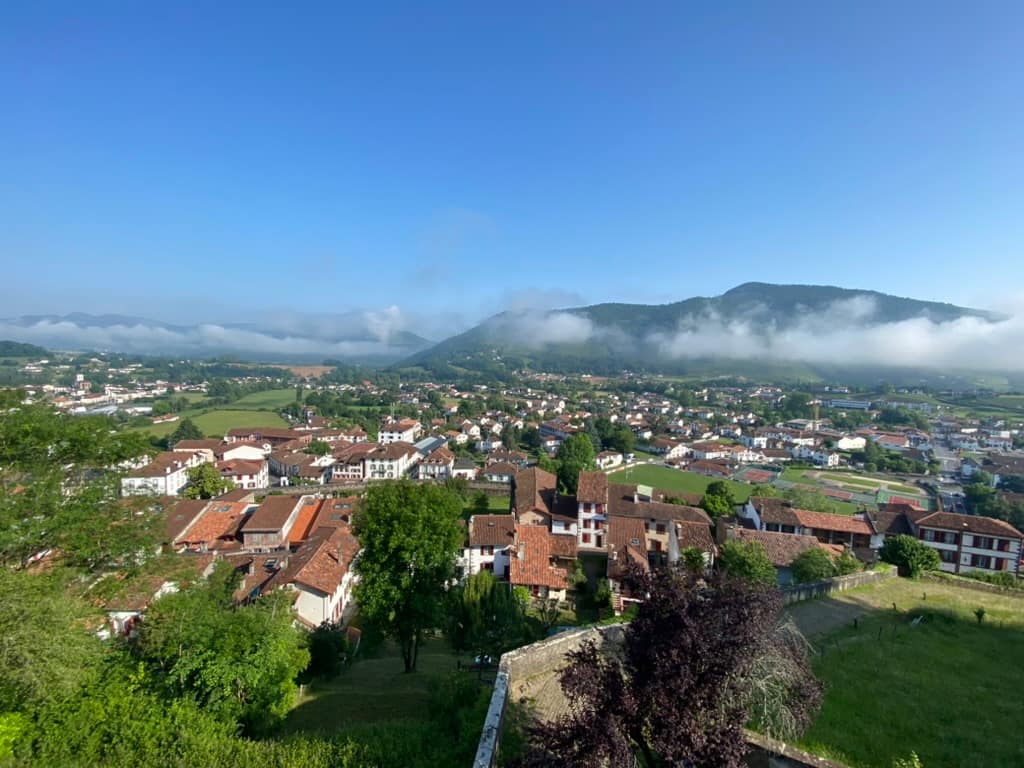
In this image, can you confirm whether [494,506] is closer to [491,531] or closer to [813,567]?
[491,531]

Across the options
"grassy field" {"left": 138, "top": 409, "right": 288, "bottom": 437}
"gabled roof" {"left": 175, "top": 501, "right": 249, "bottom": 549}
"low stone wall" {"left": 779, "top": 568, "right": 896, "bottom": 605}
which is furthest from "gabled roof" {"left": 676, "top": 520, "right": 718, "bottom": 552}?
"grassy field" {"left": 138, "top": 409, "right": 288, "bottom": 437}

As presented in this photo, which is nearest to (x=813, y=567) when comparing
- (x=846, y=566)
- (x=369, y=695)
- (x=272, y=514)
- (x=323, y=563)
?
(x=846, y=566)

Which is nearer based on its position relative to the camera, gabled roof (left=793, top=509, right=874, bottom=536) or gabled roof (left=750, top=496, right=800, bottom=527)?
gabled roof (left=793, top=509, right=874, bottom=536)

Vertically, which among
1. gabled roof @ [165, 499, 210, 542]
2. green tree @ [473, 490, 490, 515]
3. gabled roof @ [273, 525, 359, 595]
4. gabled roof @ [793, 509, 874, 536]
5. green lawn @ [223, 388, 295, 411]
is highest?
gabled roof @ [273, 525, 359, 595]

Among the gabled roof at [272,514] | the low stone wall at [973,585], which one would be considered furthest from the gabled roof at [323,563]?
the low stone wall at [973,585]

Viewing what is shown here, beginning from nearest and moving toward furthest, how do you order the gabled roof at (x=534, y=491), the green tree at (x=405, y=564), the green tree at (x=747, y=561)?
the green tree at (x=405, y=564) → the green tree at (x=747, y=561) → the gabled roof at (x=534, y=491)

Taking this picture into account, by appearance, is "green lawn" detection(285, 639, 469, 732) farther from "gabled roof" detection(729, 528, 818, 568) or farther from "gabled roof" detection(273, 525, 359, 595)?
"gabled roof" detection(729, 528, 818, 568)

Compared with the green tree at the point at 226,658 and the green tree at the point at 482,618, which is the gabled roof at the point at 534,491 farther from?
the green tree at the point at 226,658
